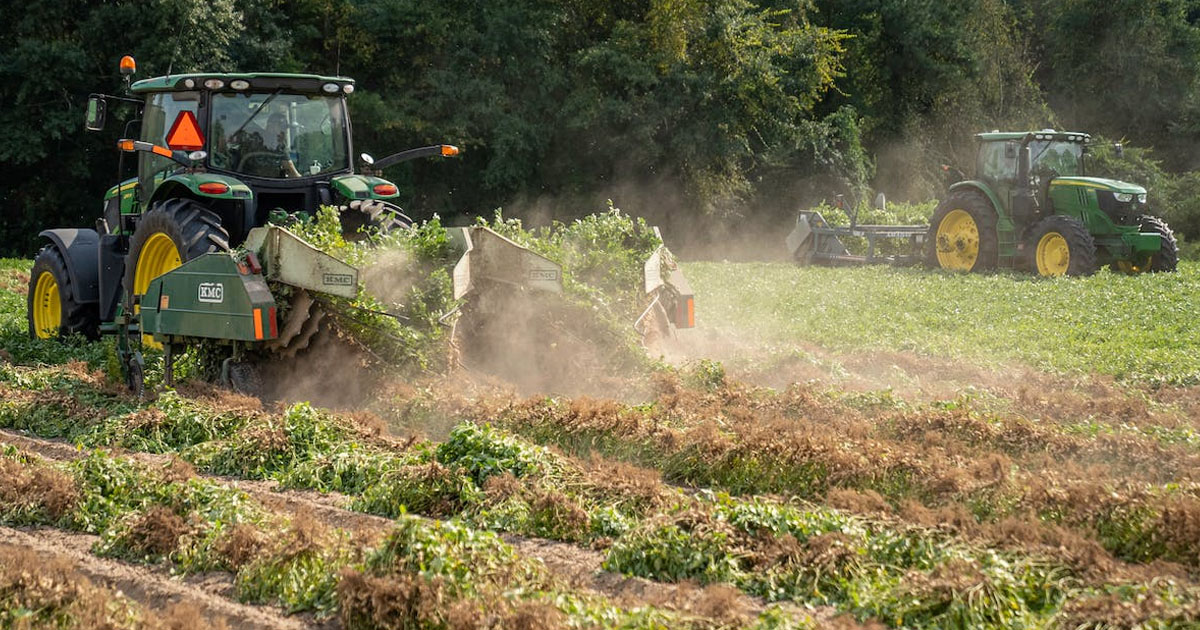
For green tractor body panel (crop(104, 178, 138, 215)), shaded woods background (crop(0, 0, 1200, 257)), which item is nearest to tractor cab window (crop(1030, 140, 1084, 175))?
shaded woods background (crop(0, 0, 1200, 257))

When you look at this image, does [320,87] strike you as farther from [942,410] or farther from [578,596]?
[578,596]

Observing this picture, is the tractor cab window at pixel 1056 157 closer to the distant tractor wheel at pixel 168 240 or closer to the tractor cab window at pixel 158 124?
the tractor cab window at pixel 158 124

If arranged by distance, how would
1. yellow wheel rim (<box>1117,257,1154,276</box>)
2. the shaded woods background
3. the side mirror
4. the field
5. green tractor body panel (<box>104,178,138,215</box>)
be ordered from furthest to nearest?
the shaded woods background → yellow wheel rim (<box>1117,257,1154,276</box>) → green tractor body panel (<box>104,178,138,215</box>) → the side mirror → the field

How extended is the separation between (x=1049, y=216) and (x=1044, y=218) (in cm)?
16

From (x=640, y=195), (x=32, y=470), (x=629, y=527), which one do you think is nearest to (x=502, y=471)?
(x=629, y=527)

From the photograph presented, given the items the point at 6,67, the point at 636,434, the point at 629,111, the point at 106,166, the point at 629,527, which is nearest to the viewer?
the point at 629,527

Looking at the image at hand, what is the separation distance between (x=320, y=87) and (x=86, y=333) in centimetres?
387

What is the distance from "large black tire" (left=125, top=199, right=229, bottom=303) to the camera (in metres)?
9.80

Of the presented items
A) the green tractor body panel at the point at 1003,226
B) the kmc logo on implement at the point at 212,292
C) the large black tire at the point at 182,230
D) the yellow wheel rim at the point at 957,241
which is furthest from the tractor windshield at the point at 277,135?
the yellow wheel rim at the point at 957,241

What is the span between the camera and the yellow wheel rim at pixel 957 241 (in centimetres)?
2019

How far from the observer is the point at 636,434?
741 cm

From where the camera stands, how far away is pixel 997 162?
19688 mm

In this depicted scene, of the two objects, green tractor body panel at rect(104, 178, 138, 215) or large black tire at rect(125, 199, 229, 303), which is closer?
large black tire at rect(125, 199, 229, 303)

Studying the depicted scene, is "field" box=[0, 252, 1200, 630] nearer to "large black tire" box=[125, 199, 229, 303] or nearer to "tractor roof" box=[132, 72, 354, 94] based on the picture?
"large black tire" box=[125, 199, 229, 303]
